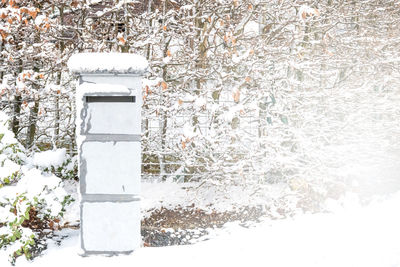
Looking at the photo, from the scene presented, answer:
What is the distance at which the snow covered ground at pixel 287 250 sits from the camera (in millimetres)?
3949

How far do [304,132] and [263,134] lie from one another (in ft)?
1.95

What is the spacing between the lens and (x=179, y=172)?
7.44 metres

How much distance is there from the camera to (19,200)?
4.30m

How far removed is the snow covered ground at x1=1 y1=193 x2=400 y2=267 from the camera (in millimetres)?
3949

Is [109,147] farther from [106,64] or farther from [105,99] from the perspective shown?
[106,64]

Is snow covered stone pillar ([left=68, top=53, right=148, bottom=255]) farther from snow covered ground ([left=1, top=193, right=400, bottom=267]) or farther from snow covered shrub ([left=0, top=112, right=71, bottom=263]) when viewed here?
snow covered shrub ([left=0, top=112, right=71, bottom=263])

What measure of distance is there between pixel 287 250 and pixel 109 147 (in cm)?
188

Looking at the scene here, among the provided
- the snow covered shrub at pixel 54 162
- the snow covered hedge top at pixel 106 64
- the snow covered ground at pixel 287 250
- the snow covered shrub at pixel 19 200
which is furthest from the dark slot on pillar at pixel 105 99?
the snow covered shrub at pixel 54 162

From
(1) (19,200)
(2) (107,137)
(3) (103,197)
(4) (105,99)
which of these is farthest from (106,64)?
(1) (19,200)

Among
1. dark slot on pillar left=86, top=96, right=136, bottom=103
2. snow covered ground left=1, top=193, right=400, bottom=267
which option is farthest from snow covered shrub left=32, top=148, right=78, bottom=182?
dark slot on pillar left=86, top=96, right=136, bottom=103

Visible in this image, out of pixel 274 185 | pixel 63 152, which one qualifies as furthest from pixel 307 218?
pixel 63 152

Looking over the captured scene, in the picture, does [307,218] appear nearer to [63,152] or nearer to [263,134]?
[263,134]

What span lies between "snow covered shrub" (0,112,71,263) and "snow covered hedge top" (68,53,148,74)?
1.29 m

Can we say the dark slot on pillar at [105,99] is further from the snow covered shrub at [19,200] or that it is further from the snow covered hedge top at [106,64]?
the snow covered shrub at [19,200]
